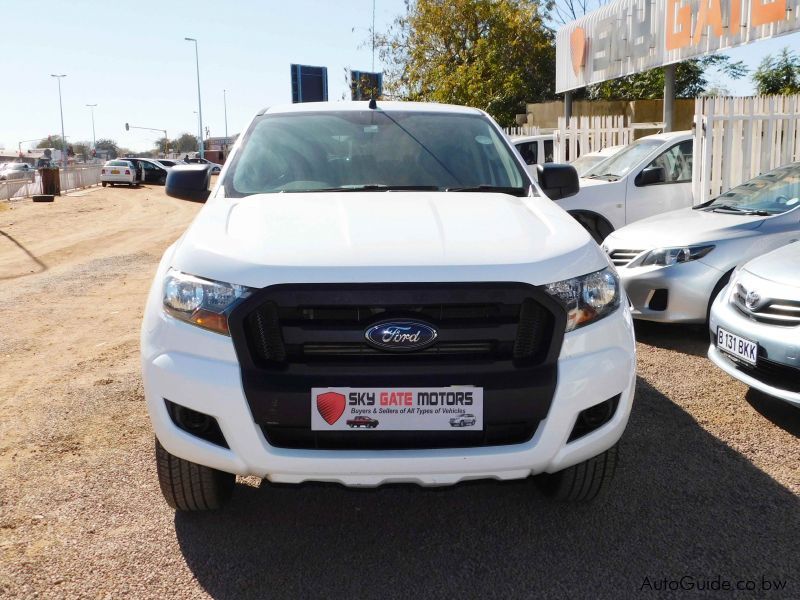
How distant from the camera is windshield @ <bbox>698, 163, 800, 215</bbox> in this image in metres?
6.13

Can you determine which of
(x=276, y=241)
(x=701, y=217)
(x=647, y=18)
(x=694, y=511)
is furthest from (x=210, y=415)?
(x=647, y=18)

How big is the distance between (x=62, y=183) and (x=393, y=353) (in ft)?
118

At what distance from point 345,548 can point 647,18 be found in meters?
14.1

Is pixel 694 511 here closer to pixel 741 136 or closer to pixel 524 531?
pixel 524 531

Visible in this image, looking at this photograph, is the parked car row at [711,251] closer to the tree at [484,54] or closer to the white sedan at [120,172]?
the tree at [484,54]

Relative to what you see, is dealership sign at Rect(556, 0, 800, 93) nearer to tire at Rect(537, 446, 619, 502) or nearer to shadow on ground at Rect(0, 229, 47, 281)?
tire at Rect(537, 446, 619, 502)

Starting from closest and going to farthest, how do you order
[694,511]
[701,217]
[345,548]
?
[345,548] → [694,511] → [701,217]

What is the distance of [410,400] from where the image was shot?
2.58 meters

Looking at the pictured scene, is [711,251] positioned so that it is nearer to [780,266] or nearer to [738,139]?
[780,266]

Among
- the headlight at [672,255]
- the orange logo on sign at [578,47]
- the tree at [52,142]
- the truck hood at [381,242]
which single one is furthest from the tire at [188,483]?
the tree at [52,142]

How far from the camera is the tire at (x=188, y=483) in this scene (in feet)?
9.68

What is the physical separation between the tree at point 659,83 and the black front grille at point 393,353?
24.8m

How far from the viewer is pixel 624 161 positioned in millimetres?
9445

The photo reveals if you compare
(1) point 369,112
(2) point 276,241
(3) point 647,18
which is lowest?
(2) point 276,241
